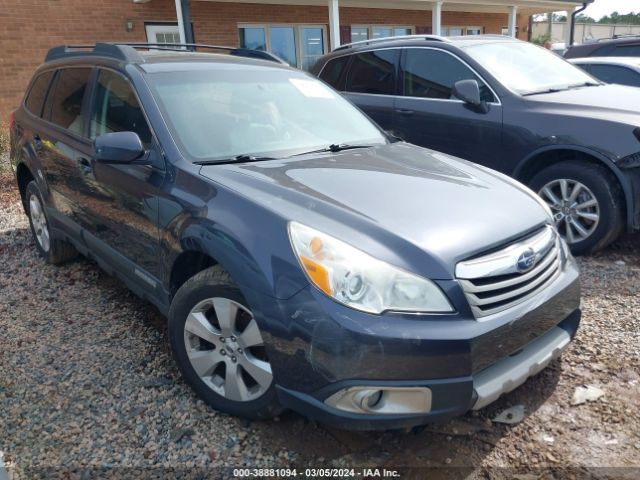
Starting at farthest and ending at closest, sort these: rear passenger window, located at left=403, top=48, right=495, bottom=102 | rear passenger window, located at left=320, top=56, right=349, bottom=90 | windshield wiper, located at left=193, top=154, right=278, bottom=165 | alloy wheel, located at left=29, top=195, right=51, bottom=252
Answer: rear passenger window, located at left=320, top=56, right=349, bottom=90 → rear passenger window, located at left=403, top=48, right=495, bottom=102 → alloy wheel, located at left=29, top=195, right=51, bottom=252 → windshield wiper, located at left=193, top=154, right=278, bottom=165

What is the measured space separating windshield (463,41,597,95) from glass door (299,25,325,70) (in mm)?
8268

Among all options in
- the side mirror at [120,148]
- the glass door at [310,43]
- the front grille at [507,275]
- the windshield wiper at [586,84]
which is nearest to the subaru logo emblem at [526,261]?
the front grille at [507,275]

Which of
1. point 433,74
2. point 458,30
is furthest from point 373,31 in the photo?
point 433,74

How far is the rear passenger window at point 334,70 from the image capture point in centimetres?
632

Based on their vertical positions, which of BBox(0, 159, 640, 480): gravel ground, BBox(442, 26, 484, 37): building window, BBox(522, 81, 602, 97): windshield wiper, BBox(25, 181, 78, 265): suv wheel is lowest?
BBox(0, 159, 640, 480): gravel ground

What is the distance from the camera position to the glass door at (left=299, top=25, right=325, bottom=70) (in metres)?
13.2

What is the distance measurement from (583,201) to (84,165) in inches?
150

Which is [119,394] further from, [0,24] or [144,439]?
[0,24]

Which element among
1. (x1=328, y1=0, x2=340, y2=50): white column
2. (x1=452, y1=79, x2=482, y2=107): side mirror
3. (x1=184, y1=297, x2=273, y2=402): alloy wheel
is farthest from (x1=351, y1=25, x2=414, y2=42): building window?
(x1=184, y1=297, x2=273, y2=402): alloy wheel

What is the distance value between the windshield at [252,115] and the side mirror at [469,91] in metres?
1.53

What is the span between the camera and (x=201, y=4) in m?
11.2

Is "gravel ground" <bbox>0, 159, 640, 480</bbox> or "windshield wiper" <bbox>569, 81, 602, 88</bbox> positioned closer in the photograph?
"gravel ground" <bbox>0, 159, 640, 480</bbox>

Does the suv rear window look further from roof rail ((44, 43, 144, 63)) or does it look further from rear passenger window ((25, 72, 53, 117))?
rear passenger window ((25, 72, 53, 117))

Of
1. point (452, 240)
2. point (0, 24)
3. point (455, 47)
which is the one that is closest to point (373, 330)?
point (452, 240)
